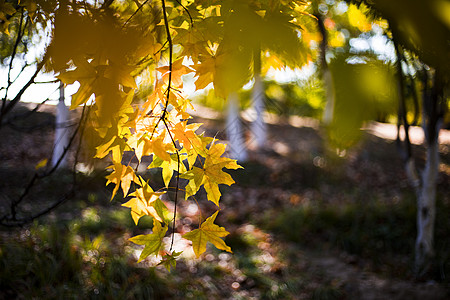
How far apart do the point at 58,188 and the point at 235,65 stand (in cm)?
607

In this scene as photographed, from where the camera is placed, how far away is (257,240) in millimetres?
4465

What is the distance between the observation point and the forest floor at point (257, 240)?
288cm

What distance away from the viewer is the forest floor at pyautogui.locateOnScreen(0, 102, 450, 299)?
2.88m

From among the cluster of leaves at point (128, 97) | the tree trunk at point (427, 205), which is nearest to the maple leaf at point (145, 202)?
the cluster of leaves at point (128, 97)

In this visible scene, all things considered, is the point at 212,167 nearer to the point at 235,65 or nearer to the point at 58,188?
the point at 235,65

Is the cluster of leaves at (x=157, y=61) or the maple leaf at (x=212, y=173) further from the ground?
the cluster of leaves at (x=157, y=61)

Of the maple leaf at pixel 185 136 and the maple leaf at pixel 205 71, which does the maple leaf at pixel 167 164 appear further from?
the maple leaf at pixel 205 71

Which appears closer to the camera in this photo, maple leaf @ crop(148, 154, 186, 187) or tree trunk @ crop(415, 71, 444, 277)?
maple leaf @ crop(148, 154, 186, 187)

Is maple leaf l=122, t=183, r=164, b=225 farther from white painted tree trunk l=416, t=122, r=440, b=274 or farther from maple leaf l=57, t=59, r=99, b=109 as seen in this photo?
white painted tree trunk l=416, t=122, r=440, b=274

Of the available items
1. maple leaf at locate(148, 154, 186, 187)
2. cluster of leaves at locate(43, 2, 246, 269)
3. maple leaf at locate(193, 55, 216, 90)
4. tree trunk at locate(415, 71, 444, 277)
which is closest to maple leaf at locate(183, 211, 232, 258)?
cluster of leaves at locate(43, 2, 246, 269)

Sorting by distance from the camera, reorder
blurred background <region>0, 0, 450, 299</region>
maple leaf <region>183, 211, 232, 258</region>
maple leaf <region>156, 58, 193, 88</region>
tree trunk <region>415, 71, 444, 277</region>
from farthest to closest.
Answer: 1. tree trunk <region>415, 71, 444, 277</region>
2. maple leaf <region>183, 211, 232, 258</region>
3. maple leaf <region>156, 58, 193, 88</region>
4. blurred background <region>0, 0, 450, 299</region>

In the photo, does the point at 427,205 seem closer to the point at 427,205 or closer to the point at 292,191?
the point at 427,205

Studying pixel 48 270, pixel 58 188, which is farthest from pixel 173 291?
pixel 58 188

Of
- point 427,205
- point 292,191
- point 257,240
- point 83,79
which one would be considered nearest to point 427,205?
point 427,205
